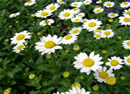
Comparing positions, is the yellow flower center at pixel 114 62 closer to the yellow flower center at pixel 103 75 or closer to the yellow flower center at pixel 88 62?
the yellow flower center at pixel 103 75

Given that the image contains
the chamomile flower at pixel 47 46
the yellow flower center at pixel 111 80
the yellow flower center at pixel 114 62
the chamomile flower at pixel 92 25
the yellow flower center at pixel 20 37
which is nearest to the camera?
the yellow flower center at pixel 111 80

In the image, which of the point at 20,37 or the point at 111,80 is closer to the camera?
the point at 111,80

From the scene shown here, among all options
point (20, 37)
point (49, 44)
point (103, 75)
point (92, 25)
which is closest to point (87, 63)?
point (103, 75)

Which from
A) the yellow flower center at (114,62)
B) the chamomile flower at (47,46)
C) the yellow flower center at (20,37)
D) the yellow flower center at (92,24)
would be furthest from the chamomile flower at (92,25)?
the yellow flower center at (20,37)

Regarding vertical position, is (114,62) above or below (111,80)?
below

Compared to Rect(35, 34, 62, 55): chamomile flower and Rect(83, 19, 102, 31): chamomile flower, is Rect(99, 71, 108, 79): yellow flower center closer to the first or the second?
Rect(35, 34, 62, 55): chamomile flower

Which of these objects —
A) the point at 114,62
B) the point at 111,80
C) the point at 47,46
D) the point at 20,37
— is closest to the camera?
the point at 111,80

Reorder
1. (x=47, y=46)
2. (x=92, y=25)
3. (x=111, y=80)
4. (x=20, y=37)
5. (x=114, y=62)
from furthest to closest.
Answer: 1. (x=92, y=25)
2. (x=20, y=37)
3. (x=114, y=62)
4. (x=47, y=46)
5. (x=111, y=80)

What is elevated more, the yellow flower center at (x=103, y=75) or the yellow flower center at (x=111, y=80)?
the yellow flower center at (x=111, y=80)

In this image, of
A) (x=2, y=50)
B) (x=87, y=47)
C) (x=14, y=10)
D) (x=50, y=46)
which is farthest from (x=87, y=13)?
(x=50, y=46)

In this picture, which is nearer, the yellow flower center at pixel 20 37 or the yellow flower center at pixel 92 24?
the yellow flower center at pixel 20 37

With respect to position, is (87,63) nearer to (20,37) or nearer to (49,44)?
(49,44)

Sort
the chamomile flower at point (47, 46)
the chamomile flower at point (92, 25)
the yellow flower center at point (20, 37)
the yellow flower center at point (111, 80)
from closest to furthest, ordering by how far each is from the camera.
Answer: the yellow flower center at point (111, 80)
the chamomile flower at point (47, 46)
the yellow flower center at point (20, 37)
the chamomile flower at point (92, 25)

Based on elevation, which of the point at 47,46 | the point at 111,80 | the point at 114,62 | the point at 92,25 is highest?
the point at 47,46
